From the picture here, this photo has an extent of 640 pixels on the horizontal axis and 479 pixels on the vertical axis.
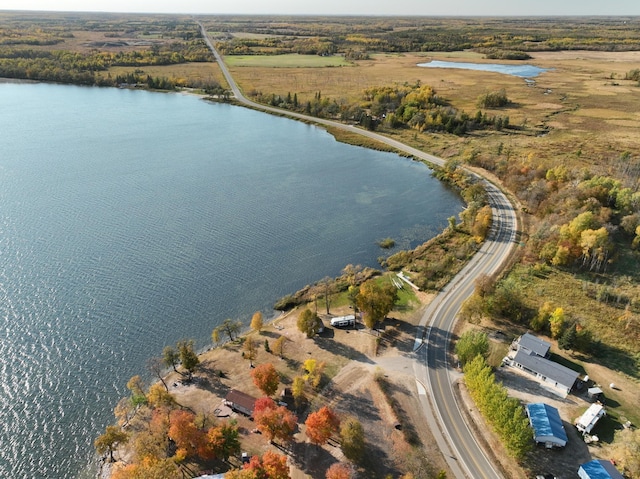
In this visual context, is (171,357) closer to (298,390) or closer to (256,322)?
(256,322)

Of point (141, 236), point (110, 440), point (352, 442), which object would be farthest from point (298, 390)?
point (141, 236)

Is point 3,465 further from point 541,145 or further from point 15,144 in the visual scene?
point 541,145

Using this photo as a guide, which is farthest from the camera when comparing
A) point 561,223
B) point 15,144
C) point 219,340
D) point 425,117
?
point 425,117

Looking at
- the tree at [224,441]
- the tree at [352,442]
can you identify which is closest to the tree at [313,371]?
the tree at [352,442]

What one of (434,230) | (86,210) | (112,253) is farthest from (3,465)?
(434,230)

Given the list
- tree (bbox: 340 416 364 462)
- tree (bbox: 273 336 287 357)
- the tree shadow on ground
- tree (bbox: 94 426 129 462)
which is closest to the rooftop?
tree (bbox: 340 416 364 462)

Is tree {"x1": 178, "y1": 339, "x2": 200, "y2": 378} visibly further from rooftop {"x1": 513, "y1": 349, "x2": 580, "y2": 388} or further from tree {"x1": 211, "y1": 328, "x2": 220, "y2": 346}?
rooftop {"x1": 513, "y1": 349, "x2": 580, "y2": 388}
